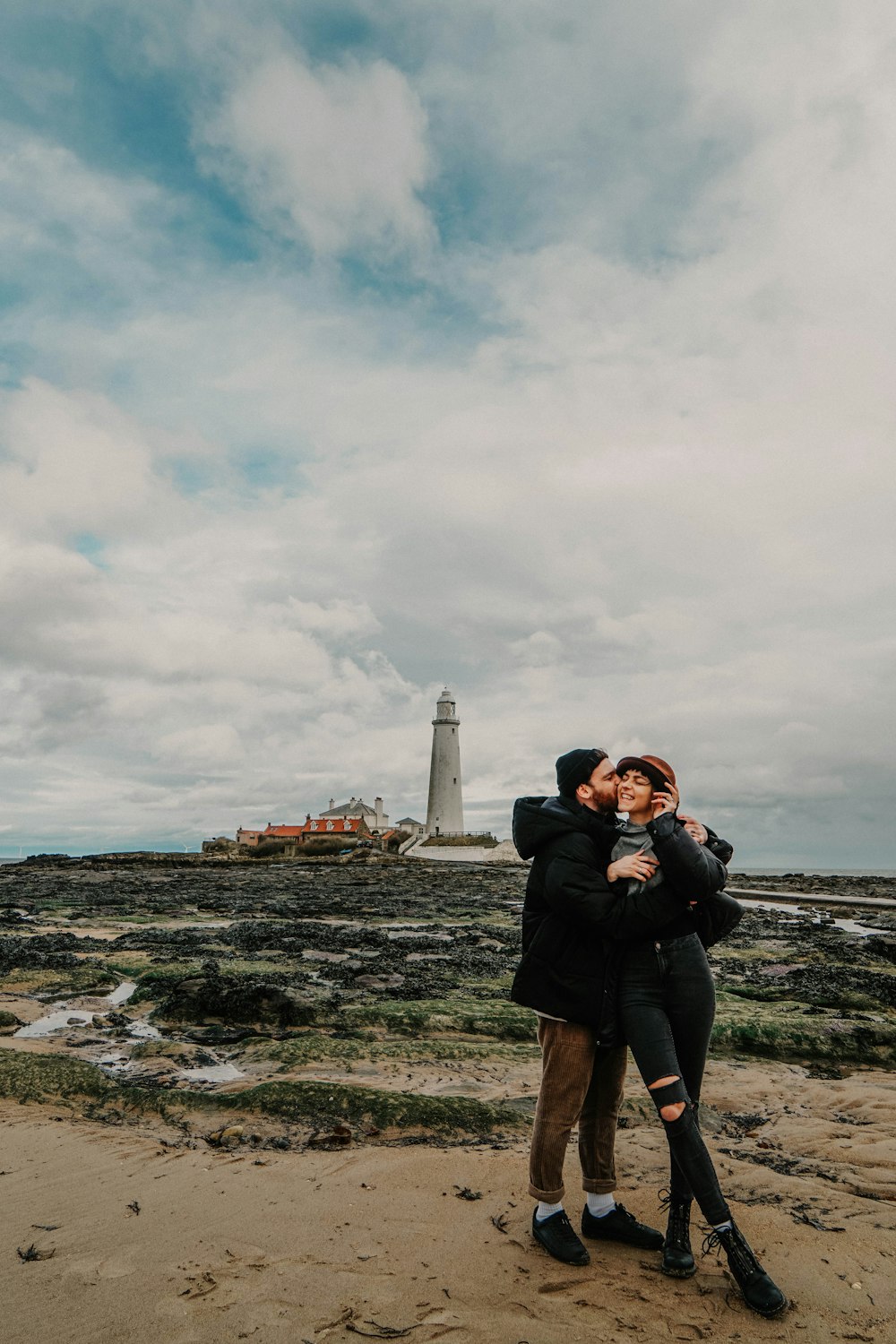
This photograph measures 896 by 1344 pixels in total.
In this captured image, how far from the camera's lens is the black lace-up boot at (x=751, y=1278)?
3.40 meters

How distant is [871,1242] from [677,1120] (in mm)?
1435

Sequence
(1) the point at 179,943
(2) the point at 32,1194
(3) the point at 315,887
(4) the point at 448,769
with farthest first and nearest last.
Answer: (4) the point at 448,769 → (3) the point at 315,887 → (1) the point at 179,943 → (2) the point at 32,1194

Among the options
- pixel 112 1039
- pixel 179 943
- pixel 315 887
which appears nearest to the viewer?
pixel 112 1039

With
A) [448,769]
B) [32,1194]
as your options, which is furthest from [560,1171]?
[448,769]

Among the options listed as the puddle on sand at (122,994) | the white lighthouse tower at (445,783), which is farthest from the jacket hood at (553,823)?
the white lighthouse tower at (445,783)

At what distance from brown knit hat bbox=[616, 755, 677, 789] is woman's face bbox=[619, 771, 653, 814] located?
0.09 feet

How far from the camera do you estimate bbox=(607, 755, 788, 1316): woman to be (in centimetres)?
370

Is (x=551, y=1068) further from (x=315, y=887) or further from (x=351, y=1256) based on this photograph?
(x=315, y=887)

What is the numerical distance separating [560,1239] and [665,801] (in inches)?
87.4

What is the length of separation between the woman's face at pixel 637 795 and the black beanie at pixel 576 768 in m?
0.24

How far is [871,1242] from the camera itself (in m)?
4.05

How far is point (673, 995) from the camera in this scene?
397 centimetres

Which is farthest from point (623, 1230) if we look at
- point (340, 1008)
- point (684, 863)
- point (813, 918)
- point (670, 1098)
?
point (813, 918)

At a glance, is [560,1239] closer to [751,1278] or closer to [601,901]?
[751,1278]
